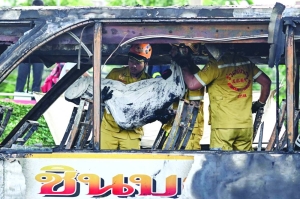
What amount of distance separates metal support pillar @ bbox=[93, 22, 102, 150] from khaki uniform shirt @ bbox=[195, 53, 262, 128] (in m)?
1.29

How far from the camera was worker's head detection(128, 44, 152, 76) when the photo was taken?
24.1ft

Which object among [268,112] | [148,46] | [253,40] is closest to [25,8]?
[148,46]

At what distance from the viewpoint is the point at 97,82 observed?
6.21 metres

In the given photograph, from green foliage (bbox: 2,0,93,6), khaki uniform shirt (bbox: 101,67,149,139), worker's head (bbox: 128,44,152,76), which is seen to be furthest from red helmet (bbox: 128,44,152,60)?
green foliage (bbox: 2,0,93,6)

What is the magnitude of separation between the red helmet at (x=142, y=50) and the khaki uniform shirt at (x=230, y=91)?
0.59 meters

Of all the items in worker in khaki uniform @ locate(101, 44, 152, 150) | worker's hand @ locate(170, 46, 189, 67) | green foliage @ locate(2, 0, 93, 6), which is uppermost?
green foliage @ locate(2, 0, 93, 6)

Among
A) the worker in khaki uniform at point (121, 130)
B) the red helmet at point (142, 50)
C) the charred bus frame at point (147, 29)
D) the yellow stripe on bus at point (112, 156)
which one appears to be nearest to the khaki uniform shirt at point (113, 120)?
the worker in khaki uniform at point (121, 130)

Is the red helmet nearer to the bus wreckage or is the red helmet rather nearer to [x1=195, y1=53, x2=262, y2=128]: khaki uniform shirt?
[x1=195, y1=53, x2=262, y2=128]: khaki uniform shirt

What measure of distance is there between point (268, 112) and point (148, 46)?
359cm

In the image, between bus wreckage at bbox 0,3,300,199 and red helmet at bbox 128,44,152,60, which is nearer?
bus wreckage at bbox 0,3,300,199

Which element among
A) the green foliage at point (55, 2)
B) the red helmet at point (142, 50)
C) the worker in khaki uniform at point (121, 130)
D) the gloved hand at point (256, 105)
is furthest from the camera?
the green foliage at point (55, 2)

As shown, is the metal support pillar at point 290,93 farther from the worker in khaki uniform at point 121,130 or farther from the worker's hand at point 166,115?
the worker in khaki uniform at point 121,130

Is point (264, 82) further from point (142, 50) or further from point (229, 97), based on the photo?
point (142, 50)

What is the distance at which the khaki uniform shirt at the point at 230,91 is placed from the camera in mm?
7203
